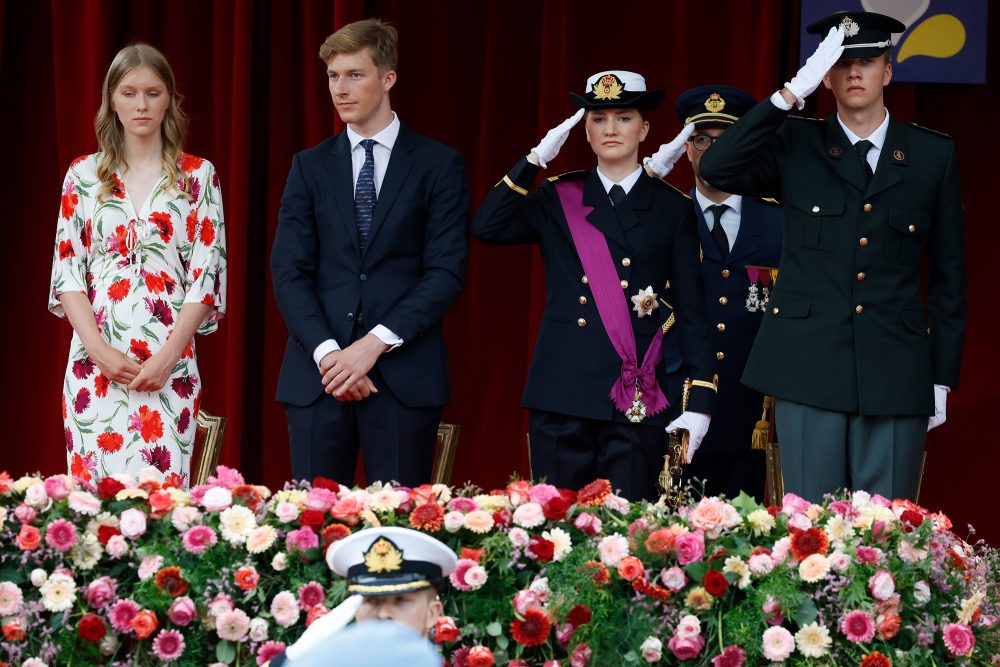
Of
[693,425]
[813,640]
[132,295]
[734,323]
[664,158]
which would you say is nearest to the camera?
[813,640]

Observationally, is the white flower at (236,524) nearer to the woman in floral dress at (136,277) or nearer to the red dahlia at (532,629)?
the red dahlia at (532,629)

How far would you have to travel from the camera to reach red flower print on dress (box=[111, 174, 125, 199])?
420 centimetres

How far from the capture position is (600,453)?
13.4 ft

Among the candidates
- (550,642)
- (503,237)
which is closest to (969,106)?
(503,237)

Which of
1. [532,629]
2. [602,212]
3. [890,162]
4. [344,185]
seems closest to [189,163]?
[344,185]

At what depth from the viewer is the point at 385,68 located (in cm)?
421

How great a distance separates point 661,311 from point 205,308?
4.30ft

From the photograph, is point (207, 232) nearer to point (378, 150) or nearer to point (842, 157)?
point (378, 150)

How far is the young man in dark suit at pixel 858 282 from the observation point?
12.2 ft

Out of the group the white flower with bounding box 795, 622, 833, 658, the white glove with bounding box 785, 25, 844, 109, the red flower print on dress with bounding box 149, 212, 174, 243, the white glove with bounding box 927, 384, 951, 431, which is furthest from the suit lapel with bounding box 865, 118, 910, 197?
the red flower print on dress with bounding box 149, 212, 174, 243

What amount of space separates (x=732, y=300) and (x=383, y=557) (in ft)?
7.98

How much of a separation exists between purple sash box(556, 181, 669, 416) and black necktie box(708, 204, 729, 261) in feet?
1.47

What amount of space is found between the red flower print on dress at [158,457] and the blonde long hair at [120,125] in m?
0.76

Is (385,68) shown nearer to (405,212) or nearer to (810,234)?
(405,212)
